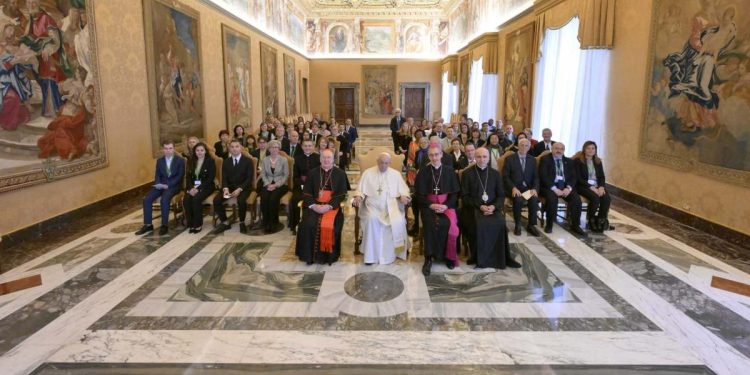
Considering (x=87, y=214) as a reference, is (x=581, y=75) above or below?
above

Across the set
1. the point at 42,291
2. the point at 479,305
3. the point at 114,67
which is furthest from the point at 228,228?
the point at 479,305

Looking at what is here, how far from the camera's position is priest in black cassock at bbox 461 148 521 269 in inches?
199

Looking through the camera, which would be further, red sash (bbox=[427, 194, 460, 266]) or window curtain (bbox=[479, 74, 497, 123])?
window curtain (bbox=[479, 74, 497, 123])

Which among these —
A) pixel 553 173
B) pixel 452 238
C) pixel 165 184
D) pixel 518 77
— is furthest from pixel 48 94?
pixel 518 77

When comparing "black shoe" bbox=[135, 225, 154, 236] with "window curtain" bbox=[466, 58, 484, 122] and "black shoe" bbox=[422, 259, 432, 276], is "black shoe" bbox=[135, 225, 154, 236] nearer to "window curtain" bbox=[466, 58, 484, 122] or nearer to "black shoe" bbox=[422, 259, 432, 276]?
"black shoe" bbox=[422, 259, 432, 276]

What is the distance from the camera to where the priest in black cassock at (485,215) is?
5043mm

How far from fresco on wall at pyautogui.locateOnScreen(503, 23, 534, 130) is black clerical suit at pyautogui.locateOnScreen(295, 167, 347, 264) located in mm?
8583

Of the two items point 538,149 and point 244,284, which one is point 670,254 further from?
point 244,284

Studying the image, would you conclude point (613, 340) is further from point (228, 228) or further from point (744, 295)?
point (228, 228)

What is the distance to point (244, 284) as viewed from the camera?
4.58 m

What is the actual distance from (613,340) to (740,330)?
3.82 ft

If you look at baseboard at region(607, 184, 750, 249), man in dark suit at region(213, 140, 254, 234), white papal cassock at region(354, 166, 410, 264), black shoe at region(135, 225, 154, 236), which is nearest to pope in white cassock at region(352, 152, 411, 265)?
white papal cassock at region(354, 166, 410, 264)

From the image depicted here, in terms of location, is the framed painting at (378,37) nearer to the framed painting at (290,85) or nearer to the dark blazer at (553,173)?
the framed painting at (290,85)

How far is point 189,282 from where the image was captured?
4.61 meters
